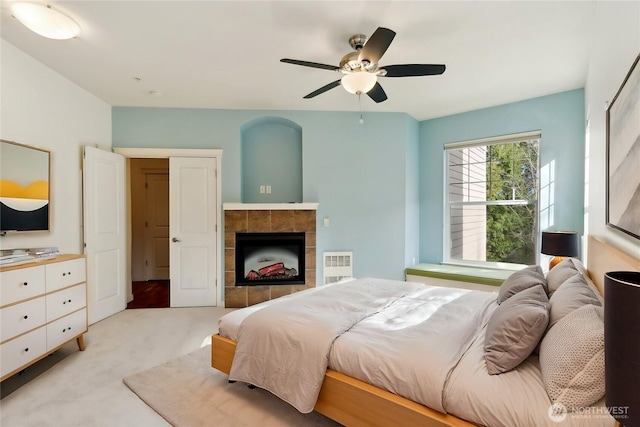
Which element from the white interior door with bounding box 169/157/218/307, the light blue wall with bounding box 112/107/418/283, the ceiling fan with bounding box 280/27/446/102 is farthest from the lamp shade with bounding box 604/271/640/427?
the white interior door with bounding box 169/157/218/307

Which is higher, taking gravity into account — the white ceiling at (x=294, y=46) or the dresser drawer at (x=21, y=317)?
the white ceiling at (x=294, y=46)

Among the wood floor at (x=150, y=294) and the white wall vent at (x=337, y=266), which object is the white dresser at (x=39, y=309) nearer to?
the wood floor at (x=150, y=294)

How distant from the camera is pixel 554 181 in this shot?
3613mm

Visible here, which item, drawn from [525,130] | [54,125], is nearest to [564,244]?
[525,130]

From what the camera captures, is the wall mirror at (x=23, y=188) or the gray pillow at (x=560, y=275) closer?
the gray pillow at (x=560, y=275)

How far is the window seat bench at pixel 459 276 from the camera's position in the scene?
3637 mm

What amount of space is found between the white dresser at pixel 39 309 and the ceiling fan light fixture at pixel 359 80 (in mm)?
2713

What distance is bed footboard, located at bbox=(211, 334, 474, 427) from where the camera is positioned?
1.30 meters

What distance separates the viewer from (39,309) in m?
2.21

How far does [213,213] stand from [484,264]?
152 inches

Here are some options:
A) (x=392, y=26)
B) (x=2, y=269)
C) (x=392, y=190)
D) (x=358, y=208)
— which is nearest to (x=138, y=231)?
(x=2, y=269)

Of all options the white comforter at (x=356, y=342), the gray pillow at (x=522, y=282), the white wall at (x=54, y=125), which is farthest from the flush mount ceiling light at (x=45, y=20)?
the gray pillow at (x=522, y=282)

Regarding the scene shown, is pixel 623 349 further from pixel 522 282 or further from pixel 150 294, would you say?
pixel 150 294

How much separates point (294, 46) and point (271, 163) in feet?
6.66
